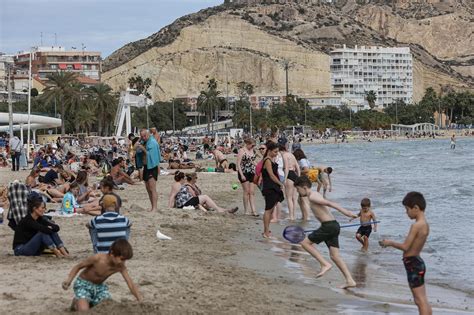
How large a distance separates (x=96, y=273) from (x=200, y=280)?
193 centimetres

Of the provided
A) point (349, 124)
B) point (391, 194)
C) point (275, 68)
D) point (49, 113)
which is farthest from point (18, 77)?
point (391, 194)

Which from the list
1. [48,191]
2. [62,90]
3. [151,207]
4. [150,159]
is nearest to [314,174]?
[151,207]

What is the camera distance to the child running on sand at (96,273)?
6.89 m

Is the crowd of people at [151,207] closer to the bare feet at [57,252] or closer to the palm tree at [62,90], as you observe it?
the bare feet at [57,252]

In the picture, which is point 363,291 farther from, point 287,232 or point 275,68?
point 275,68

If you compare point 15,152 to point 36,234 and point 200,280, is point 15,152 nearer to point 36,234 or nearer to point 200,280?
point 36,234

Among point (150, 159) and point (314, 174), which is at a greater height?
point (150, 159)

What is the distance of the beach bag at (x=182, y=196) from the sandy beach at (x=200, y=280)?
2.30m

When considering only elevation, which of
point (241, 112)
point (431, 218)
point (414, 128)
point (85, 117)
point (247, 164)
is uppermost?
point (241, 112)

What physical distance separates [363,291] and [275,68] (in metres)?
187

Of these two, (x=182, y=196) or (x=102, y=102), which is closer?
(x=182, y=196)

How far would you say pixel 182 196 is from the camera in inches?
619

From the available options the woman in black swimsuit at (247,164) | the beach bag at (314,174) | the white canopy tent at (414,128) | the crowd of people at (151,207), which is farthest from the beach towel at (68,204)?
the white canopy tent at (414,128)

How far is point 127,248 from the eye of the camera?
22.7 ft
